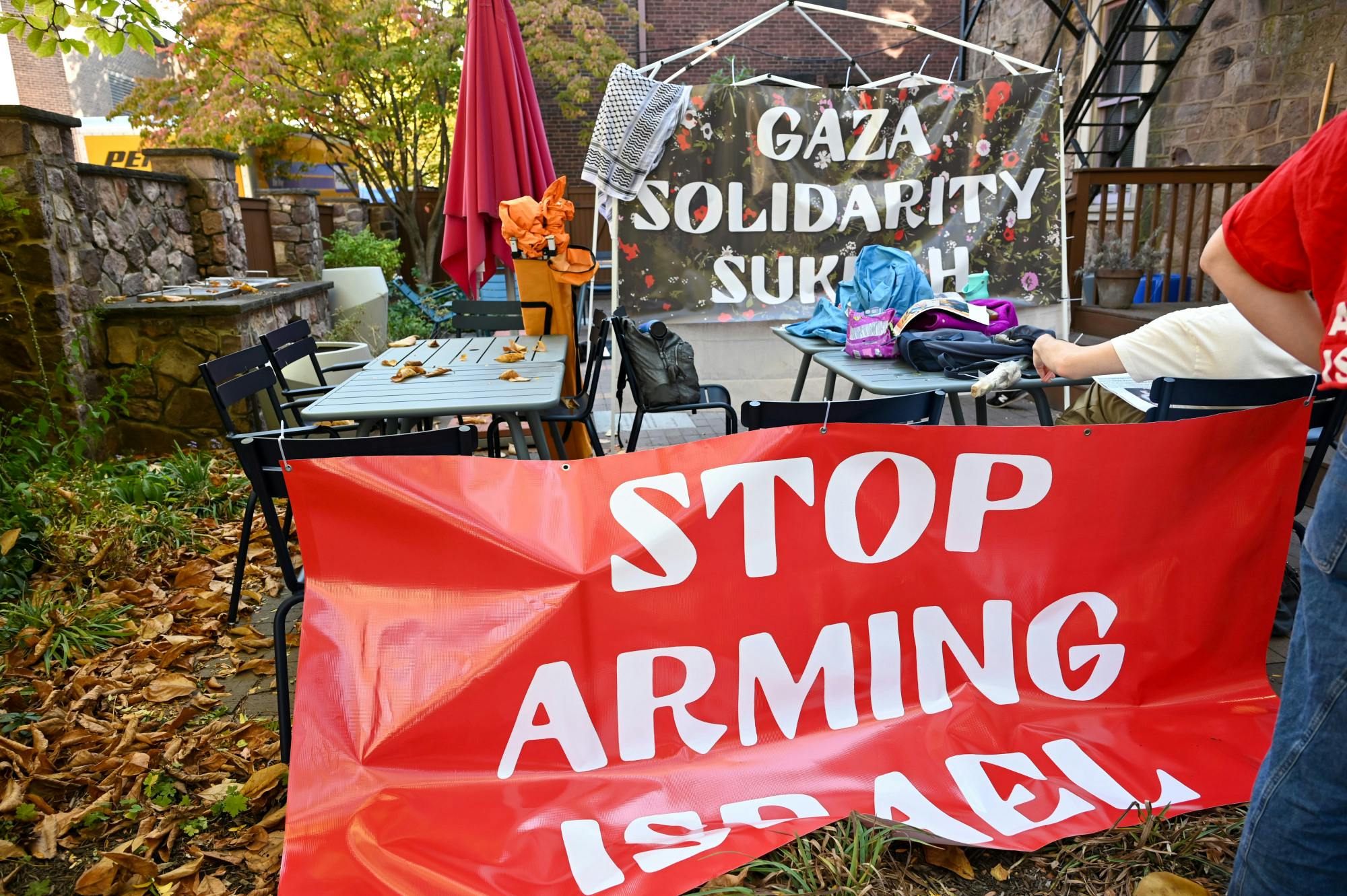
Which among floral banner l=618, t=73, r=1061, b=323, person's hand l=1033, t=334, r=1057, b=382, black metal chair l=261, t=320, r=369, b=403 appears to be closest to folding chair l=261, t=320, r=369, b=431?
black metal chair l=261, t=320, r=369, b=403

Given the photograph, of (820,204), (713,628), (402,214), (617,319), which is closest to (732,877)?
(713,628)

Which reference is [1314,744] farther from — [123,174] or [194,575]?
[123,174]

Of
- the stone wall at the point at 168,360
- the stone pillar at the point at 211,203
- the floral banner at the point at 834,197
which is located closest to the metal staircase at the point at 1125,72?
the floral banner at the point at 834,197

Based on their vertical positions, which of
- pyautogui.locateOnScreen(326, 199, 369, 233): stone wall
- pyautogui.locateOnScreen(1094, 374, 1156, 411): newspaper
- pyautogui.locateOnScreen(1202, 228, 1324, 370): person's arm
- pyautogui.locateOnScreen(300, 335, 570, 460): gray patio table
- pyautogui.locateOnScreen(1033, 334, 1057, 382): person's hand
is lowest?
pyautogui.locateOnScreen(1094, 374, 1156, 411): newspaper

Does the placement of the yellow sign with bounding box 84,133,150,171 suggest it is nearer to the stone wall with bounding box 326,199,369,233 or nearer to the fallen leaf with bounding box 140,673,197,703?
the stone wall with bounding box 326,199,369,233

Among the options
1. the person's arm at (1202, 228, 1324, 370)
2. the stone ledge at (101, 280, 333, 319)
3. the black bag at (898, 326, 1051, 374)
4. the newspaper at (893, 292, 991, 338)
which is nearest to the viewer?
the person's arm at (1202, 228, 1324, 370)

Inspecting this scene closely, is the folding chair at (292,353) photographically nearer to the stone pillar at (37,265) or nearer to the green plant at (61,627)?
the green plant at (61,627)

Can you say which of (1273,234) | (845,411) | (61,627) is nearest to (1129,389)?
(845,411)

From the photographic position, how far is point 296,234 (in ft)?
28.9

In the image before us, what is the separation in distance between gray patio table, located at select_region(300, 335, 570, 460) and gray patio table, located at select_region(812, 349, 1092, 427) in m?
1.21

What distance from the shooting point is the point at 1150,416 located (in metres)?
2.79

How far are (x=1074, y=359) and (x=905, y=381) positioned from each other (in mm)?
1272

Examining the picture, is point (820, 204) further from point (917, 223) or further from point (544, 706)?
point (544, 706)

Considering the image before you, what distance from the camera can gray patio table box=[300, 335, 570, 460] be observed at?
10.2 ft
